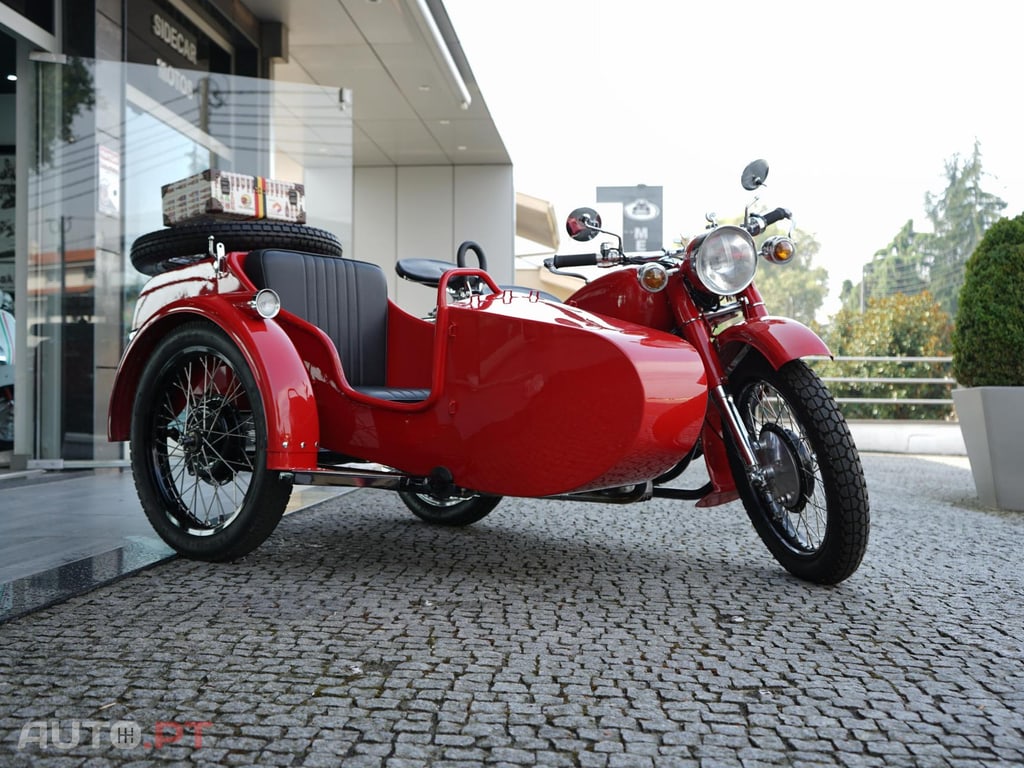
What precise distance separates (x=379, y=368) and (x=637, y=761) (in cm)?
232

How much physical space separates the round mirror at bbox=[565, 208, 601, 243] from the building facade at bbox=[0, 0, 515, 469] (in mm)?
4337

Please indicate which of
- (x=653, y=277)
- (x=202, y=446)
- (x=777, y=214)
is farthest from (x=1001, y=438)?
(x=202, y=446)

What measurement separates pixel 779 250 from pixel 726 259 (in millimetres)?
261

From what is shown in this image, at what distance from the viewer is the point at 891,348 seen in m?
14.8

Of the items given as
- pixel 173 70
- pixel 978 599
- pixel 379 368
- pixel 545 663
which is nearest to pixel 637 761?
pixel 545 663

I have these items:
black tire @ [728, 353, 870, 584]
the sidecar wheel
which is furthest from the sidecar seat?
black tire @ [728, 353, 870, 584]

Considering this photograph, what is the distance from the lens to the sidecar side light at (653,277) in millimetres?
2932

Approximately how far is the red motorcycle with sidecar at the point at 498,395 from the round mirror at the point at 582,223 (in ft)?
0.04

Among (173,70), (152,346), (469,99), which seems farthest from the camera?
(469,99)

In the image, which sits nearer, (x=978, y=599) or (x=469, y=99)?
(x=978, y=599)

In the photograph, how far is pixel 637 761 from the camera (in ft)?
4.99

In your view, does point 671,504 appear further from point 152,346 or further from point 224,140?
point 224,140

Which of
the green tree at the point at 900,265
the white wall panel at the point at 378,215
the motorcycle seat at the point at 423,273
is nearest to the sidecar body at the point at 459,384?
the motorcycle seat at the point at 423,273

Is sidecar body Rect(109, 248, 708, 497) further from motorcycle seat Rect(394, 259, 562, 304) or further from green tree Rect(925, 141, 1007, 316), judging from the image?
green tree Rect(925, 141, 1007, 316)
